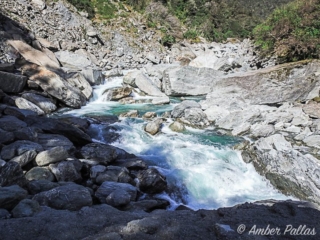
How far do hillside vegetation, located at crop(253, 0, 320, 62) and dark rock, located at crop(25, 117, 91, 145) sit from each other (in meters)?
9.32

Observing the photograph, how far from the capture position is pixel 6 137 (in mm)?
5660

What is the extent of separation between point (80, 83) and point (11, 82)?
3003mm

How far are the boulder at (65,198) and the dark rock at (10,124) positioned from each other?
113 inches

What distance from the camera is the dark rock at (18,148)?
516cm

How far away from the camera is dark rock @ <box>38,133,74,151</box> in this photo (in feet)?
20.2

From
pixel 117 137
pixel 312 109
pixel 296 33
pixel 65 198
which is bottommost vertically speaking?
pixel 117 137

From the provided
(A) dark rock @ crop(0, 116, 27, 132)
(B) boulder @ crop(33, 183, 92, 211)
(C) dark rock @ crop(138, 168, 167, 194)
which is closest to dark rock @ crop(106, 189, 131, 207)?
(B) boulder @ crop(33, 183, 92, 211)

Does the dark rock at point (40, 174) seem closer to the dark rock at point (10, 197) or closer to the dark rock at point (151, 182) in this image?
the dark rock at point (10, 197)

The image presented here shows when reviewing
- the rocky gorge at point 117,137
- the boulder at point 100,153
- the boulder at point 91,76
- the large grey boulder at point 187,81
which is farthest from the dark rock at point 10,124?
the large grey boulder at point 187,81

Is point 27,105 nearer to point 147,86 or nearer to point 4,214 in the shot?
point 147,86

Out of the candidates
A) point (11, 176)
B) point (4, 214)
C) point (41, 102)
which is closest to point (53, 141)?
point (11, 176)

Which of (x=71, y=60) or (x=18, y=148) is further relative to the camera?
(x=71, y=60)

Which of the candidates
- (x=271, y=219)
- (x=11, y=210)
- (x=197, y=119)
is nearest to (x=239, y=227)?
(x=271, y=219)

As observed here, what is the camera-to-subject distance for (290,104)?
32.0 ft
